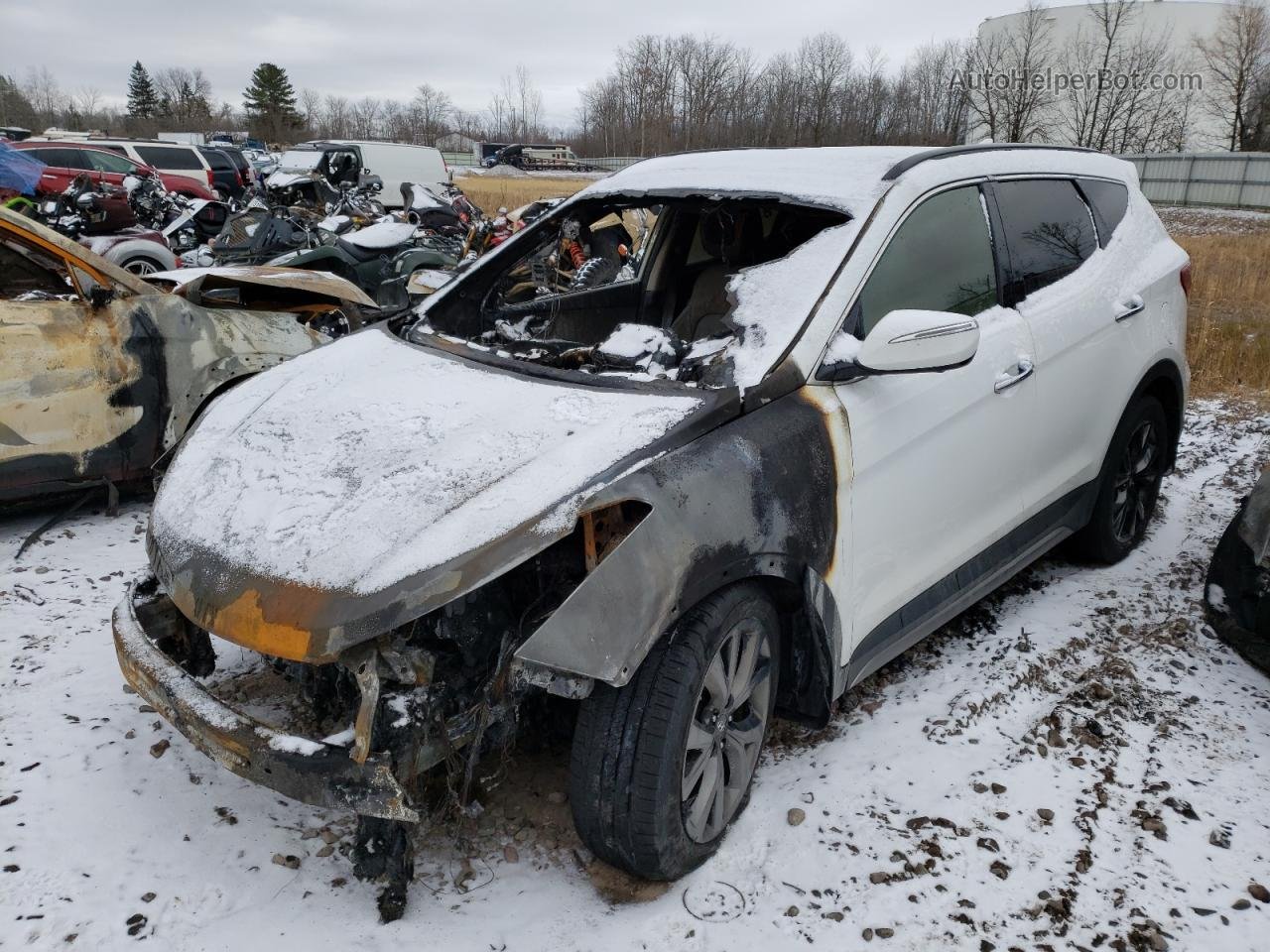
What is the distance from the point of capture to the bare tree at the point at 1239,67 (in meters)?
42.5

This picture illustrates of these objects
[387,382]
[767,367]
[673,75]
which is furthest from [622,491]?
[673,75]

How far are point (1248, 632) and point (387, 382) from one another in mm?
Result: 3235

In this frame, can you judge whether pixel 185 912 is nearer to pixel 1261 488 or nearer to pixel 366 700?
pixel 366 700

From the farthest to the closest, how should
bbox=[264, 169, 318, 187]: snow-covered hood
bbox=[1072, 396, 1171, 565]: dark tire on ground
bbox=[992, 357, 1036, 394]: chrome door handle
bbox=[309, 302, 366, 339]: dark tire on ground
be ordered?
bbox=[264, 169, 318, 187]: snow-covered hood
bbox=[309, 302, 366, 339]: dark tire on ground
bbox=[1072, 396, 1171, 565]: dark tire on ground
bbox=[992, 357, 1036, 394]: chrome door handle

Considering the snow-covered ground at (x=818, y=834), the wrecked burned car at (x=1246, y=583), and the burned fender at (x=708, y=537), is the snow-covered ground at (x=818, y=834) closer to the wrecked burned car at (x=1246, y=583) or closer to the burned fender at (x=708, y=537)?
the wrecked burned car at (x=1246, y=583)

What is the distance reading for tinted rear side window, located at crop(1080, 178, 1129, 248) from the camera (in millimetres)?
3691

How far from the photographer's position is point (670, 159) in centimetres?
→ 350

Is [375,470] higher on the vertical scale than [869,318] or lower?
lower

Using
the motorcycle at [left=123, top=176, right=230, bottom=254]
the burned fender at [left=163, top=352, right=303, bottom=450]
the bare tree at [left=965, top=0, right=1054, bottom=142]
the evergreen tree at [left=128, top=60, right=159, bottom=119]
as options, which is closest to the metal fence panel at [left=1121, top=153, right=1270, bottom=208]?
the bare tree at [left=965, top=0, right=1054, bottom=142]

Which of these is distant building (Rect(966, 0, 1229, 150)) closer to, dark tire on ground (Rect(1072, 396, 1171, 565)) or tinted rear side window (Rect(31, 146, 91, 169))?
tinted rear side window (Rect(31, 146, 91, 169))

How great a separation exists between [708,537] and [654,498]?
17cm

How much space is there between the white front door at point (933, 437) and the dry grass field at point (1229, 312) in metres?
5.13

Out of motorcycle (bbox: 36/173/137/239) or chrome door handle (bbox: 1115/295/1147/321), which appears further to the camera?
motorcycle (bbox: 36/173/137/239)

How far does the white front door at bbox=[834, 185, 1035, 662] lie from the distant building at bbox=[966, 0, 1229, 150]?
180 ft
